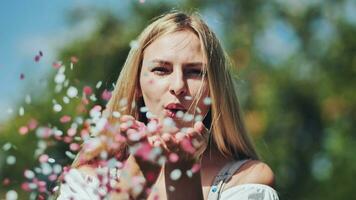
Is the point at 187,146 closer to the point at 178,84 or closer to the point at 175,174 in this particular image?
the point at 175,174

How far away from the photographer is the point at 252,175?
2875 millimetres

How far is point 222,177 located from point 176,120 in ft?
0.89

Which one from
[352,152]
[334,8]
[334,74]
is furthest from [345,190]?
[334,8]

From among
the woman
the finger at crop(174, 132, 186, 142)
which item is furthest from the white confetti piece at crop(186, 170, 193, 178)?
the finger at crop(174, 132, 186, 142)

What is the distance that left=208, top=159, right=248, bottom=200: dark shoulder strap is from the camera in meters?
2.81

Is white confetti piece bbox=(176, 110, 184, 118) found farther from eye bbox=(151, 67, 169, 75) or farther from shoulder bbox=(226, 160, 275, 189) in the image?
shoulder bbox=(226, 160, 275, 189)

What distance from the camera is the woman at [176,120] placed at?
8.18ft

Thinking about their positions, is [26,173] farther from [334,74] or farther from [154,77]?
[334,74]

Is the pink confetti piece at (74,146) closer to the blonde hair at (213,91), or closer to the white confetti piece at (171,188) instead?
the blonde hair at (213,91)

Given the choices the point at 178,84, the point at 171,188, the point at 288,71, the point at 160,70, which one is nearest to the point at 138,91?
the point at 160,70

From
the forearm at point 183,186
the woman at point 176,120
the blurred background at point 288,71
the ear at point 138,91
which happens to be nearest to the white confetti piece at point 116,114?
the woman at point 176,120

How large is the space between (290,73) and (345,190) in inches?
153

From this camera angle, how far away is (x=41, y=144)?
2805 mm

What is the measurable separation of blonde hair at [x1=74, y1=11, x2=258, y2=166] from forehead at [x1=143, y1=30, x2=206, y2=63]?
21 millimetres
